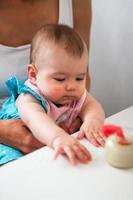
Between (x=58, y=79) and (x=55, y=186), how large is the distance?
349mm

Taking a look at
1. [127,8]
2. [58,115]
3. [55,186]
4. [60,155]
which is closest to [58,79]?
[58,115]

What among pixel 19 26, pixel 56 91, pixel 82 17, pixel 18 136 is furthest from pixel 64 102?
pixel 82 17

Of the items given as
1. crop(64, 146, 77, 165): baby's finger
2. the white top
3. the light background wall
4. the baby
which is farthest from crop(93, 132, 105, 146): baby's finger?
the light background wall

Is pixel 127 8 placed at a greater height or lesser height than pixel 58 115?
greater

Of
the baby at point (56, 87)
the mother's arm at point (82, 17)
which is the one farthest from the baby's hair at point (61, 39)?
the mother's arm at point (82, 17)

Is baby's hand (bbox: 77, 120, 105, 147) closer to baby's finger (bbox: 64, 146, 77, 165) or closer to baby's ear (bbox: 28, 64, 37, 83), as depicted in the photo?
baby's finger (bbox: 64, 146, 77, 165)

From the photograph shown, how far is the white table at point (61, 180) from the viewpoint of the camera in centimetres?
65

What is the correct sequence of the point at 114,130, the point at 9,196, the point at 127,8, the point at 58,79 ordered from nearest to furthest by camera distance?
the point at 9,196 < the point at 114,130 < the point at 58,79 < the point at 127,8

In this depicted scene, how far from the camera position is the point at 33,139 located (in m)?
0.97

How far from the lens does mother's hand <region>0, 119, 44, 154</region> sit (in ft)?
3.17

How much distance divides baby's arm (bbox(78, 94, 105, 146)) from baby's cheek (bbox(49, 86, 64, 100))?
0.10 meters

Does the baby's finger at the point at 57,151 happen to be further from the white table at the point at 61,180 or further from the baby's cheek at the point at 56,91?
the baby's cheek at the point at 56,91

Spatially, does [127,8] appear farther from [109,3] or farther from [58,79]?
[58,79]

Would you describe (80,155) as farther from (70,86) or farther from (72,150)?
(70,86)
